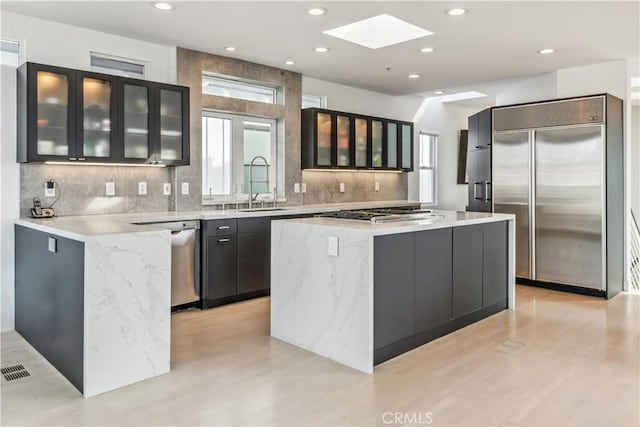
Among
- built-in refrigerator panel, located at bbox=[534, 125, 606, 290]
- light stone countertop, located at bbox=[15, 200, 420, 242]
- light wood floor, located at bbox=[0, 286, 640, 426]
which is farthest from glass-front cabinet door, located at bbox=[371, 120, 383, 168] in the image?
light wood floor, located at bbox=[0, 286, 640, 426]

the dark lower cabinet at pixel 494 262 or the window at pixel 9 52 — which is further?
the dark lower cabinet at pixel 494 262

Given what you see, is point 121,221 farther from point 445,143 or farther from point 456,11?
point 445,143

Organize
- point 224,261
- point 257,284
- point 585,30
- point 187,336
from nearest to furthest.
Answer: point 187,336 < point 585,30 < point 224,261 < point 257,284

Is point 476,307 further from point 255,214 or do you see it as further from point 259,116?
point 259,116

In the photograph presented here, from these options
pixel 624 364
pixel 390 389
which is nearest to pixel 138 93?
pixel 390 389

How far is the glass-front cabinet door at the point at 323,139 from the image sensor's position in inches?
239

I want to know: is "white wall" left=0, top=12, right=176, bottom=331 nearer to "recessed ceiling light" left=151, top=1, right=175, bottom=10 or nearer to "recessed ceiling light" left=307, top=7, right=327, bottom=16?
"recessed ceiling light" left=151, top=1, right=175, bottom=10

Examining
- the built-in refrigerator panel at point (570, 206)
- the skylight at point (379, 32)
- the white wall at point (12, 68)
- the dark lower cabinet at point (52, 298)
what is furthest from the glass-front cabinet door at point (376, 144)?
the dark lower cabinet at point (52, 298)

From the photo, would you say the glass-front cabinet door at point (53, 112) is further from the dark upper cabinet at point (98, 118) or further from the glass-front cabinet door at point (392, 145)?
the glass-front cabinet door at point (392, 145)

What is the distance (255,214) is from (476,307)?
7.42 feet

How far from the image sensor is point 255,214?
4.84 meters

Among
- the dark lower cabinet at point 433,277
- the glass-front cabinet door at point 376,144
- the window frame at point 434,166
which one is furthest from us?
the window frame at point 434,166

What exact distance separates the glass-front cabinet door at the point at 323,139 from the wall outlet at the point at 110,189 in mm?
2476

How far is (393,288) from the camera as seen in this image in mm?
3230
